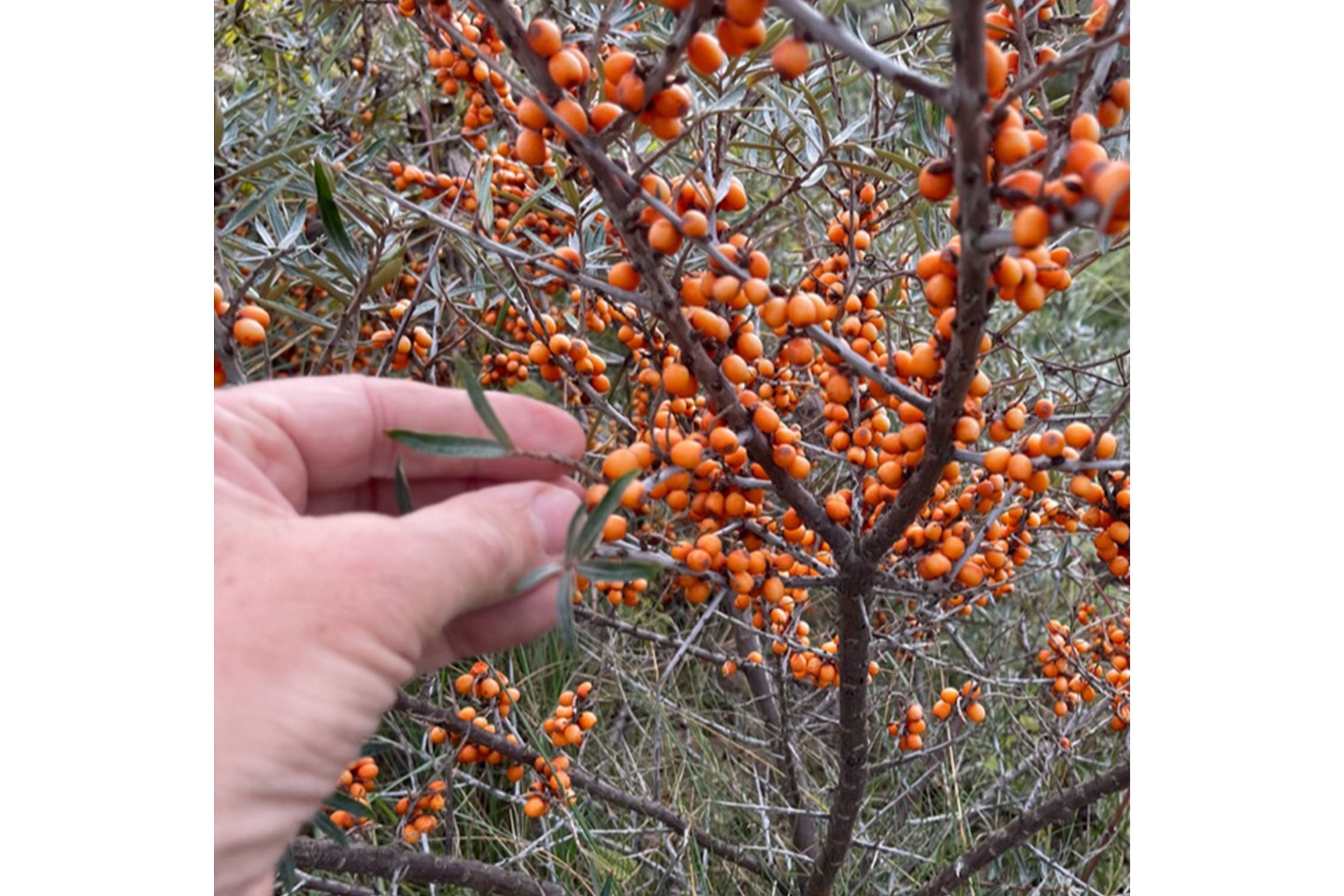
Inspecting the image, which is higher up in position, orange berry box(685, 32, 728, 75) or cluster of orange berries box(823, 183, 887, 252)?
orange berry box(685, 32, 728, 75)

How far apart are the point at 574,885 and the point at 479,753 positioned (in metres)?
0.42

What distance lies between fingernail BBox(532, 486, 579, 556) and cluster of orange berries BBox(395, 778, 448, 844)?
962 millimetres

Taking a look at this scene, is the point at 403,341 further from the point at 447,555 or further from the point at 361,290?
the point at 447,555

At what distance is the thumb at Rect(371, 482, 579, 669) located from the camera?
787 mm

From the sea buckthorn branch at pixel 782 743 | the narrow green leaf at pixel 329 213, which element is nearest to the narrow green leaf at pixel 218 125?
the narrow green leaf at pixel 329 213

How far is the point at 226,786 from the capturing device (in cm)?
75

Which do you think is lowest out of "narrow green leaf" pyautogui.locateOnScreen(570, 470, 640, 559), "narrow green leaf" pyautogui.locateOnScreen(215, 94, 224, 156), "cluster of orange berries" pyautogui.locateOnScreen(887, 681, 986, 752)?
"cluster of orange berries" pyautogui.locateOnScreen(887, 681, 986, 752)

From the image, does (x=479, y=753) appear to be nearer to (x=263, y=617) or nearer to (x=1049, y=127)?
(x=263, y=617)

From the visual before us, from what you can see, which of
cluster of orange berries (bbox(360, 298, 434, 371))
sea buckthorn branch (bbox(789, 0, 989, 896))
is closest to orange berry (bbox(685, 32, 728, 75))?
sea buckthorn branch (bbox(789, 0, 989, 896))

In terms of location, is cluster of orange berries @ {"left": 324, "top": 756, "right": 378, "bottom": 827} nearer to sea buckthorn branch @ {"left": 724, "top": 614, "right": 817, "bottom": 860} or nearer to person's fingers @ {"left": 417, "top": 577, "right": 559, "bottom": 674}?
person's fingers @ {"left": 417, "top": 577, "right": 559, "bottom": 674}

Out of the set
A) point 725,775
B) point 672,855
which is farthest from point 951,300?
point 725,775

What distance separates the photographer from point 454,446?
0.78 meters

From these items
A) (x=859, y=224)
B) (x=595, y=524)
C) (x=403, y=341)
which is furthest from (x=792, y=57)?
(x=403, y=341)

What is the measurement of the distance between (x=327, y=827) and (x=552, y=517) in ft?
1.75
